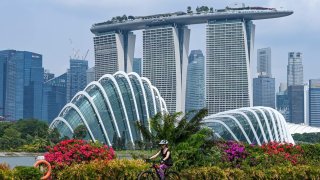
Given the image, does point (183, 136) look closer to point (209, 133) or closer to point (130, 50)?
point (209, 133)

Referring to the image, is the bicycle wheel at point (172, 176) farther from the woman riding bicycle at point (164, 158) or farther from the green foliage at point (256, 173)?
the green foliage at point (256, 173)

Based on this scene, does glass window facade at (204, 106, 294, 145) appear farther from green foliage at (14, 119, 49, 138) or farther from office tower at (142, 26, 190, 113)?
office tower at (142, 26, 190, 113)

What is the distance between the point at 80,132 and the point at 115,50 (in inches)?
4082

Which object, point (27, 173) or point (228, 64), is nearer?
point (27, 173)

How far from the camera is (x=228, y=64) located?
18750 centimetres

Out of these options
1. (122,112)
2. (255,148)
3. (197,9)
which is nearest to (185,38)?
(197,9)

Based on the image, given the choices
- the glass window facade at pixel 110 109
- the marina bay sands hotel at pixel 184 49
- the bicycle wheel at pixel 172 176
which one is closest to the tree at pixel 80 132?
the glass window facade at pixel 110 109

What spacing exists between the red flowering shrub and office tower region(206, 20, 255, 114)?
15968 centimetres

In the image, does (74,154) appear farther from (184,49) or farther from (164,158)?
(184,49)

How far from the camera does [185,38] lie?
18888 cm

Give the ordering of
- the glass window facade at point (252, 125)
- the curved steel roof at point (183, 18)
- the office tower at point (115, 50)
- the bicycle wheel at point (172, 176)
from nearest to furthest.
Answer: the bicycle wheel at point (172, 176)
the glass window facade at point (252, 125)
the curved steel roof at point (183, 18)
the office tower at point (115, 50)

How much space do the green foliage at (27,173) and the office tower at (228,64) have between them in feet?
538

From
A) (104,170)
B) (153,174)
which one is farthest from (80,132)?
(153,174)

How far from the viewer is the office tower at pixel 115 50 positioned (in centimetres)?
19325
